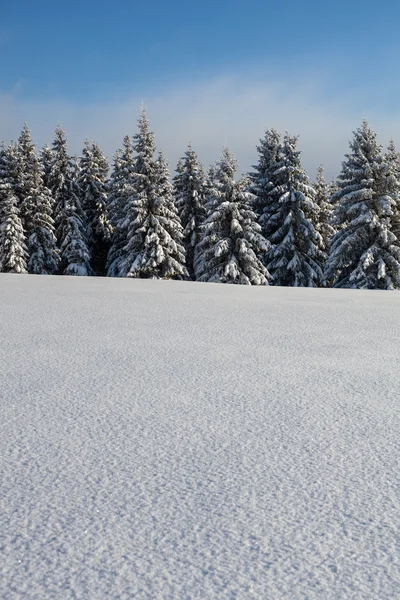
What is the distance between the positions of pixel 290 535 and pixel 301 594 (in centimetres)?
29

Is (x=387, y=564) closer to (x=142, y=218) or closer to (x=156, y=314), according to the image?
(x=156, y=314)

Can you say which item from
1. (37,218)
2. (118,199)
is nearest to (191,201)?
(118,199)

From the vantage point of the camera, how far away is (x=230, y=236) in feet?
80.7

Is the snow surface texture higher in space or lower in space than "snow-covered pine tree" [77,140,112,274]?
lower

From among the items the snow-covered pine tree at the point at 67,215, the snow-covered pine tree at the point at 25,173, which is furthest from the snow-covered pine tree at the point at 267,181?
the snow-covered pine tree at the point at 25,173

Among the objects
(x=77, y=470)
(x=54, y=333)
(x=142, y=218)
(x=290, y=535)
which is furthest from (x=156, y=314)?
(x=142, y=218)

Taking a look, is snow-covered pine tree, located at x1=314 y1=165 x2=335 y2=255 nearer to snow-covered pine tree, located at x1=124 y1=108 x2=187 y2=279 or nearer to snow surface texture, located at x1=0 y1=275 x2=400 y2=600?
snow-covered pine tree, located at x1=124 y1=108 x2=187 y2=279

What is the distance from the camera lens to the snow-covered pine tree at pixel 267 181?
25.9 meters

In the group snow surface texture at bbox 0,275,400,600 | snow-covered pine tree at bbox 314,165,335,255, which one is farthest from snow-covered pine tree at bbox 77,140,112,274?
snow surface texture at bbox 0,275,400,600

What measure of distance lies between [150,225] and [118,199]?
5.38m

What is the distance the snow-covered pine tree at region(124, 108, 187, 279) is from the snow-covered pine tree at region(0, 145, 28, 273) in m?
6.37

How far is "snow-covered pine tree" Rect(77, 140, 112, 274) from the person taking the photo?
32312mm

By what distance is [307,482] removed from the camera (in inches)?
88.7

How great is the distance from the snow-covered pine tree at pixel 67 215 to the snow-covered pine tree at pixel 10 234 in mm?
2437
